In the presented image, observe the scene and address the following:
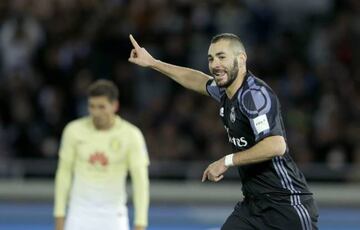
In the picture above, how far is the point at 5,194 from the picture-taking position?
1246 cm

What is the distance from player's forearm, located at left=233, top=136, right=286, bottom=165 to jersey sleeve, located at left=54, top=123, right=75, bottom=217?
204 centimetres

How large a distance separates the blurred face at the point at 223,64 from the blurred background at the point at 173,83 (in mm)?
6459

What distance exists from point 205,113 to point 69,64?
185 centimetres

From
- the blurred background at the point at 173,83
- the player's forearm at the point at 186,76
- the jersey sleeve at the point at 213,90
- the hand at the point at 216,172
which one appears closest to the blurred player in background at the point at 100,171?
the player's forearm at the point at 186,76

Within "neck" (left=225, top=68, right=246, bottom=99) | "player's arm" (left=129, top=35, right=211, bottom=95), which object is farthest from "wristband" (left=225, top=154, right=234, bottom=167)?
"player's arm" (left=129, top=35, right=211, bottom=95)

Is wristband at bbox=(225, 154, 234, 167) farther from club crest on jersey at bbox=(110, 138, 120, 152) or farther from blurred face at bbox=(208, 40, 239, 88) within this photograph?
club crest on jersey at bbox=(110, 138, 120, 152)

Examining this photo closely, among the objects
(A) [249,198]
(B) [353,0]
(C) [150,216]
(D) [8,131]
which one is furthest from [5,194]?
(A) [249,198]

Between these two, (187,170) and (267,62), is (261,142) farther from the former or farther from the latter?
(267,62)

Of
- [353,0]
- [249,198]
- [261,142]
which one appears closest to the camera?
[261,142]

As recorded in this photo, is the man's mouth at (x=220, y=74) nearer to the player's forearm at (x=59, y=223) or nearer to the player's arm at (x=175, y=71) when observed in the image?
the player's arm at (x=175, y=71)

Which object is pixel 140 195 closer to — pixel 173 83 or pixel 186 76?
pixel 186 76

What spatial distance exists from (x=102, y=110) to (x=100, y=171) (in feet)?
1.44

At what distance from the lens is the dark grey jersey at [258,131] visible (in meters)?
5.75

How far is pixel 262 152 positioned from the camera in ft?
18.5
